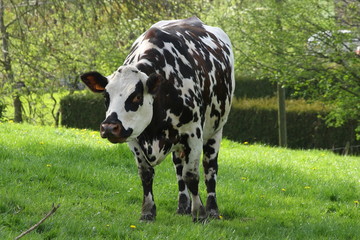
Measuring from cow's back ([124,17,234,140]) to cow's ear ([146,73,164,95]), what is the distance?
390 mm

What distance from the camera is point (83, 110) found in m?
22.0

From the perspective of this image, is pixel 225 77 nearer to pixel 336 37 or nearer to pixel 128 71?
pixel 128 71

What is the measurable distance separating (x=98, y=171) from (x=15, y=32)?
12.1 metres

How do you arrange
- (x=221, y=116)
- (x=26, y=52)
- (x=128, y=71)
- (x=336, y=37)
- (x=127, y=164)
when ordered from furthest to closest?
1. (x=26, y=52)
2. (x=336, y=37)
3. (x=127, y=164)
4. (x=221, y=116)
5. (x=128, y=71)

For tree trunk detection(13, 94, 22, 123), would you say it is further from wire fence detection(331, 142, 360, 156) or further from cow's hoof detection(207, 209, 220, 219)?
cow's hoof detection(207, 209, 220, 219)

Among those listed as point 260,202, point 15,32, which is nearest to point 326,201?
point 260,202

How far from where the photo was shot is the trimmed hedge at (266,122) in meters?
19.5

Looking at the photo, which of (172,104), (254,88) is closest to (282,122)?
(254,88)

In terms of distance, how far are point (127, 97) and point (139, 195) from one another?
106 inches

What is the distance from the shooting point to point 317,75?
15445 mm

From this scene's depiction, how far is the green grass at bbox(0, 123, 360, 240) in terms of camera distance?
6.24 meters

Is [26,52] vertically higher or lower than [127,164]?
higher

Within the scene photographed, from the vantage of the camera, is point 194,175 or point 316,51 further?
point 316,51

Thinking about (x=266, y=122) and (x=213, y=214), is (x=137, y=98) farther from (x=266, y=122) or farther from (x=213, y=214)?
(x=266, y=122)
